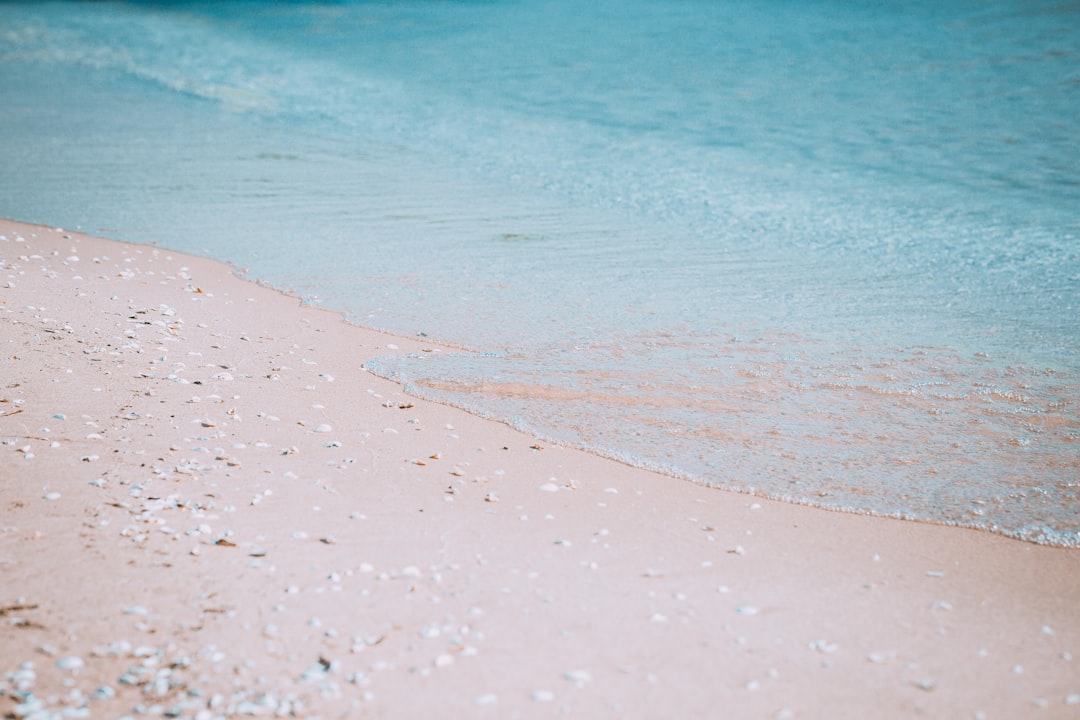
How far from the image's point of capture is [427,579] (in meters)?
3.40

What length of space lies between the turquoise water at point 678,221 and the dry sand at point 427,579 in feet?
1.65

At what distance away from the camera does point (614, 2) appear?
29.2m

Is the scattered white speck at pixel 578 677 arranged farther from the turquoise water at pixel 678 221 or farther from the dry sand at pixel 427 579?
the turquoise water at pixel 678 221

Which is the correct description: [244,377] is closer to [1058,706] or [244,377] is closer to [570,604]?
[570,604]

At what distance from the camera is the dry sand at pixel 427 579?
9.46 ft

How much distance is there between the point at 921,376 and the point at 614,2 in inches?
1028

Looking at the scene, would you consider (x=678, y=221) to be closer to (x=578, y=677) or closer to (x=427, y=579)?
(x=427, y=579)

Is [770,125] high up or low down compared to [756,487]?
up

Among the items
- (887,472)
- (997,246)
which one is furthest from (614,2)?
(887,472)

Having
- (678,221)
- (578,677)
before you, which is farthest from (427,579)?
→ (678,221)

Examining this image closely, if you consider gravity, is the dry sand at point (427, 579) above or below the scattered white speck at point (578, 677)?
above

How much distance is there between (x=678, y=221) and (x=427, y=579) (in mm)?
6486

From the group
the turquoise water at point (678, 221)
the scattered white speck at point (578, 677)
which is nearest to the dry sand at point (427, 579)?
the scattered white speck at point (578, 677)

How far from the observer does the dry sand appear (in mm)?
2883
